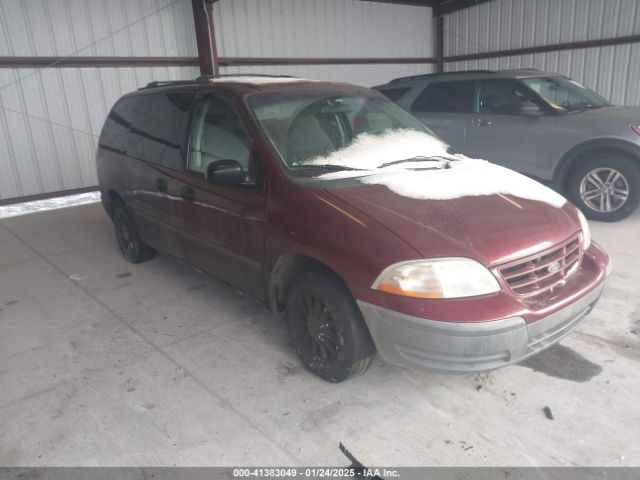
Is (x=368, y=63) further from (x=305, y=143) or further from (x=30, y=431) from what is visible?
(x=30, y=431)

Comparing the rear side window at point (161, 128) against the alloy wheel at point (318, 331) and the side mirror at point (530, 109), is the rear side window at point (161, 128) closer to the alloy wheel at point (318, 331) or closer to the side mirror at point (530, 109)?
the alloy wheel at point (318, 331)

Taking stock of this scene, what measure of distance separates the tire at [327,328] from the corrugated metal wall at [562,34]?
413 inches

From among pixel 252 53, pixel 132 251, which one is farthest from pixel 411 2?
pixel 132 251

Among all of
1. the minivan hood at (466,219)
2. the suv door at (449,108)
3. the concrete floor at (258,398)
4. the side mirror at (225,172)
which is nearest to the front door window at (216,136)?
the side mirror at (225,172)

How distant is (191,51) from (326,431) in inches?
332

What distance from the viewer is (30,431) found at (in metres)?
2.51

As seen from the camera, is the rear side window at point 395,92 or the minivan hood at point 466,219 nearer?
the minivan hood at point 466,219

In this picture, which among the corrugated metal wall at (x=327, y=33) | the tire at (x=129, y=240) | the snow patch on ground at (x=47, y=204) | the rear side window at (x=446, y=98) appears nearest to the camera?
the tire at (x=129, y=240)

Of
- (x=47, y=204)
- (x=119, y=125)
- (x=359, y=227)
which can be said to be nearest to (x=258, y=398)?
(x=359, y=227)

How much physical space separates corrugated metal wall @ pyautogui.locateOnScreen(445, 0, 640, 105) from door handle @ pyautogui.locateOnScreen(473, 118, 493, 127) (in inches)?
238

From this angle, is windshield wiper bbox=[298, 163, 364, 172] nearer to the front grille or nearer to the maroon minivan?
the maroon minivan

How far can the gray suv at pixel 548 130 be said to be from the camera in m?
5.51

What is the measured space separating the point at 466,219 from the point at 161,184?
7.77 ft

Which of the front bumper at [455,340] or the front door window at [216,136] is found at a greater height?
the front door window at [216,136]
